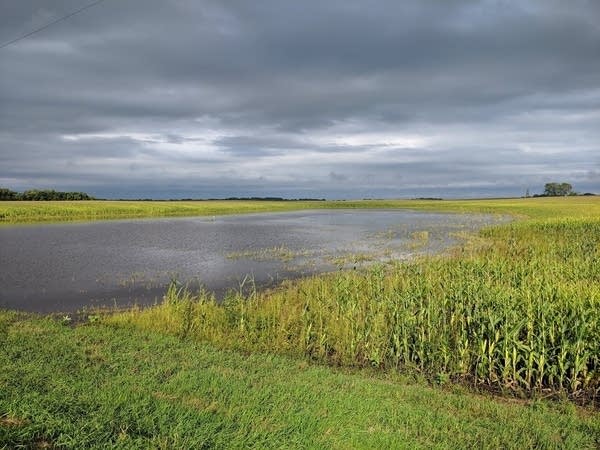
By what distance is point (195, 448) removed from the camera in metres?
4.85

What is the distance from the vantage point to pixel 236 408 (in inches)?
233

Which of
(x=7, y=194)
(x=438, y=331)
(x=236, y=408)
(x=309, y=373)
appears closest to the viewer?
(x=236, y=408)

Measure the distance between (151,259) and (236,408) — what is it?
20.0 meters

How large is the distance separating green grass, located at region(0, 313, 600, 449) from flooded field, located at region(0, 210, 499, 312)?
23.0 feet

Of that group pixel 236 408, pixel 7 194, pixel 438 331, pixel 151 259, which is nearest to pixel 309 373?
pixel 236 408

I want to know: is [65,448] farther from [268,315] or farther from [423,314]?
[423,314]

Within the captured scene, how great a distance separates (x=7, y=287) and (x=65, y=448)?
15.0 m

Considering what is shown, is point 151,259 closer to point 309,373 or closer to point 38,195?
point 309,373

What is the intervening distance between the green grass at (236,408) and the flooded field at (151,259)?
6997mm

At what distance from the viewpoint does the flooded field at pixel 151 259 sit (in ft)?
53.1

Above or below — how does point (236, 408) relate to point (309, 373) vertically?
above

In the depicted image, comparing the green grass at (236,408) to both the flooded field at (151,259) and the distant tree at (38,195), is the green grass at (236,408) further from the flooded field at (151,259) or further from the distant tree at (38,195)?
the distant tree at (38,195)

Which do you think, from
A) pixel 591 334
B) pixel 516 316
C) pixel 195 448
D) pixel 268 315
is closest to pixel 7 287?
pixel 268 315

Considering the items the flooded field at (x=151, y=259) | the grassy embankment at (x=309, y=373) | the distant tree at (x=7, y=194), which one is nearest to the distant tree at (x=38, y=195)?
the distant tree at (x=7, y=194)
